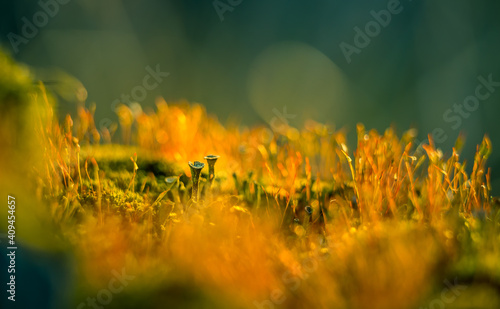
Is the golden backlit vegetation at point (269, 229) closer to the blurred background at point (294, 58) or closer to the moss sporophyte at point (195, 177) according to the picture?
the moss sporophyte at point (195, 177)

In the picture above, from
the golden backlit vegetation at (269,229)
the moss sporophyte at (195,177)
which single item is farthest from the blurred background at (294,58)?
the moss sporophyte at (195,177)

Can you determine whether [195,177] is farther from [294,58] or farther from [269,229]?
[294,58]

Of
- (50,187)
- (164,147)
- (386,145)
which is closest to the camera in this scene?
(50,187)

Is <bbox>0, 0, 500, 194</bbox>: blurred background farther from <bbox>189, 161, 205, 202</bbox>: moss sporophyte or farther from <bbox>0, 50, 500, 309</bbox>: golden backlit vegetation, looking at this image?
<bbox>189, 161, 205, 202</bbox>: moss sporophyte

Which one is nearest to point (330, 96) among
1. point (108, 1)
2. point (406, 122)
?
point (406, 122)

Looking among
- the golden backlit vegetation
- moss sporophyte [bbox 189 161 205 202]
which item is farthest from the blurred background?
moss sporophyte [bbox 189 161 205 202]

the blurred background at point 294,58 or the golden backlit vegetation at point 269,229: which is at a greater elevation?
the blurred background at point 294,58

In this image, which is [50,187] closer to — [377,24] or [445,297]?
[445,297]
